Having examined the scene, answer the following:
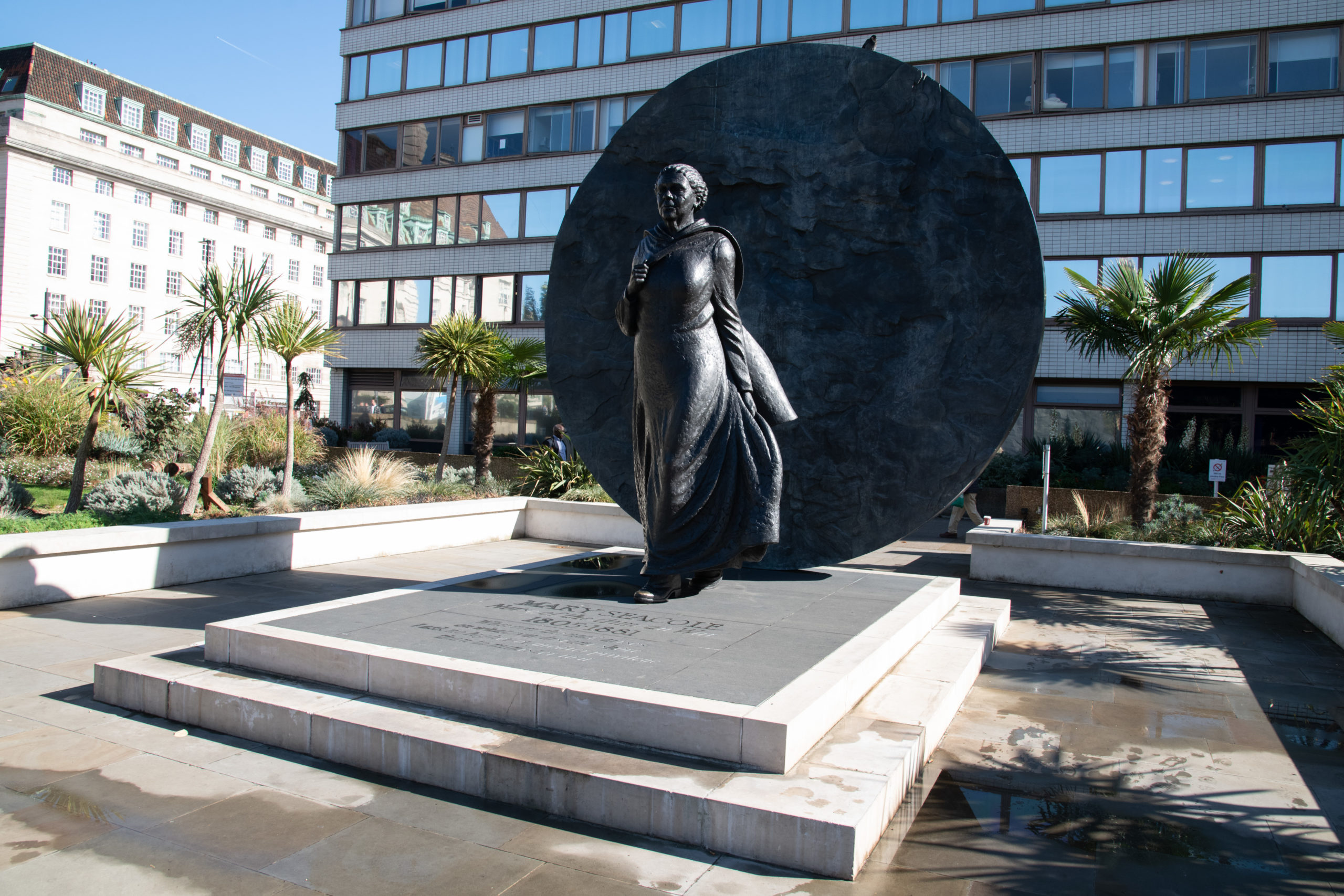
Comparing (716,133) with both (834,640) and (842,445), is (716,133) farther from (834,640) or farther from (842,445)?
(834,640)

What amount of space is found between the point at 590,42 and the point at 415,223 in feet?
27.0

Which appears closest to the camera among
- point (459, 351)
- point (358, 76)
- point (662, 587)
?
point (662, 587)

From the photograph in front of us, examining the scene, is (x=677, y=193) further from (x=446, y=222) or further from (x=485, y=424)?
(x=446, y=222)

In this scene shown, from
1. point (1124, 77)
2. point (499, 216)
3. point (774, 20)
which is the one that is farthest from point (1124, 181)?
point (499, 216)

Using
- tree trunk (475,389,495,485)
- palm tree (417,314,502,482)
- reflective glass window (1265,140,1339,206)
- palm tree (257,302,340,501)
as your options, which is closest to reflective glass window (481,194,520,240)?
palm tree (417,314,502,482)

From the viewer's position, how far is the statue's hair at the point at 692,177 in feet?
19.9

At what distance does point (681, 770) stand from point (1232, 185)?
2383 cm

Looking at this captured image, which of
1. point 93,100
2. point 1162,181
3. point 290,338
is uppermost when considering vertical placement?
point 93,100

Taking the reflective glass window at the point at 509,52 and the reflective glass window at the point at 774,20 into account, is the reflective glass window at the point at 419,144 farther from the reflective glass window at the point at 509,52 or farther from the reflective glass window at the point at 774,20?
the reflective glass window at the point at 774,20

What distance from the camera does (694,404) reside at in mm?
5930

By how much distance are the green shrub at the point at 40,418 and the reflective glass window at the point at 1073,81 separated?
2284 centimetres

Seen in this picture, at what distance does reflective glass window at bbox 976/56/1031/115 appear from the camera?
23469 millimetres

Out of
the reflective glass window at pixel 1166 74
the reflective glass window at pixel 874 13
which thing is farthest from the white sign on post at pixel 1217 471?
the reflective glass window at pixel 874 13

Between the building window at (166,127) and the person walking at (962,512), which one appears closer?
the person walking at (962,512)
